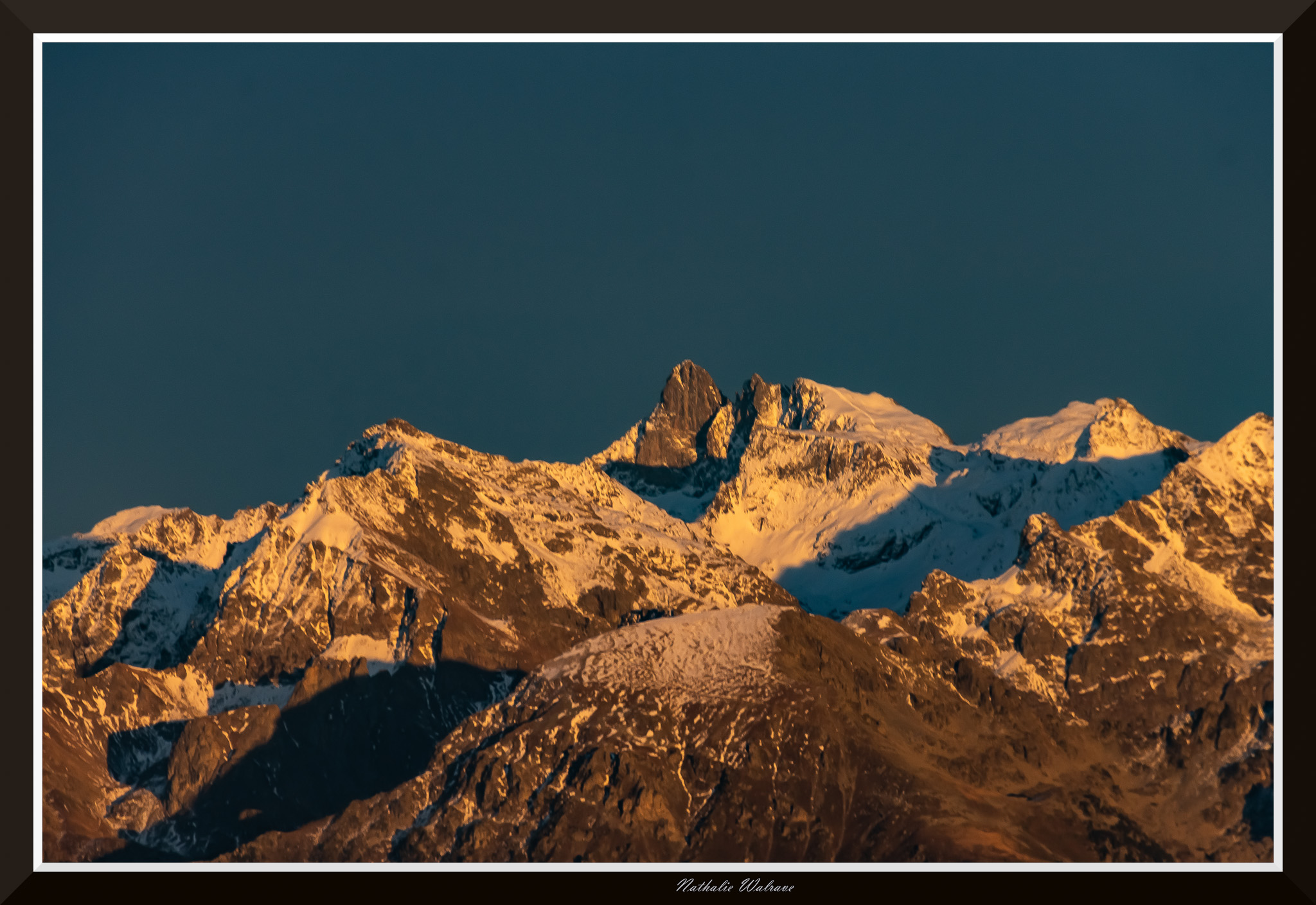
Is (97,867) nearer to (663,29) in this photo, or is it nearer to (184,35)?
(184,35)

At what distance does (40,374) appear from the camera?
14188 centimetres

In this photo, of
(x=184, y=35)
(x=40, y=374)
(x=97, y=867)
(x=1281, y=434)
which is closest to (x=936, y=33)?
(x=1281, y=434)
